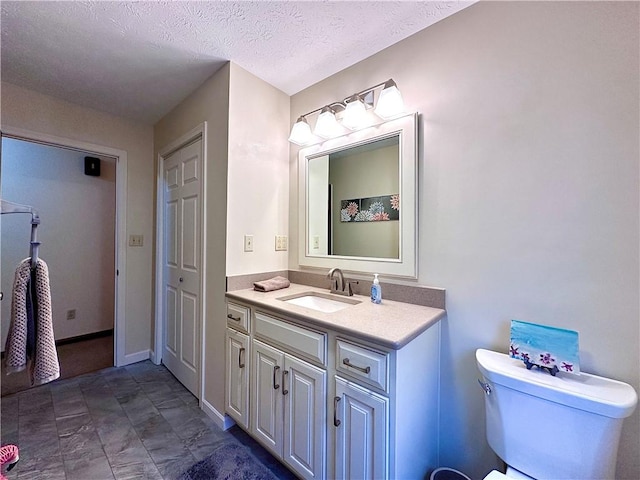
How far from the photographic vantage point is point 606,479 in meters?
0.82

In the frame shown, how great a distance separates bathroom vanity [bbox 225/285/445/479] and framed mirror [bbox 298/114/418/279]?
295mm

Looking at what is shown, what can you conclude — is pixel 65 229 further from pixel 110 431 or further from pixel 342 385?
pixel 342 385

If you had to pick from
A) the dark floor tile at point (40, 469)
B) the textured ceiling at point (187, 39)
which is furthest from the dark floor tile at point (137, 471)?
the textured ceiling at point (187, 39)

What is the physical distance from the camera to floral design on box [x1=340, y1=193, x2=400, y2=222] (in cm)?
148

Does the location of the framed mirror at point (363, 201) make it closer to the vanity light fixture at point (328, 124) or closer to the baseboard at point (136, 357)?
the vanity light fixture at point (328, 124)

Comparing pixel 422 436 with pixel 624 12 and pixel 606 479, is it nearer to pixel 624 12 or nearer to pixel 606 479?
pixel 606 479

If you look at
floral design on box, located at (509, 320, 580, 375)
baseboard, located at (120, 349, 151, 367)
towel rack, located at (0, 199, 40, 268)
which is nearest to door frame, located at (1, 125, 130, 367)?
baseboard, located at (120, 349, 151, 367)

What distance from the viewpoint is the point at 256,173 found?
1812mm

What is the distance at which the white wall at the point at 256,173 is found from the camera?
1687mm

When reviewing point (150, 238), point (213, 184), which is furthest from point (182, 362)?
point (213, 184)

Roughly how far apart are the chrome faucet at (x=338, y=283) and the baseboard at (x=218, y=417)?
3.48ft

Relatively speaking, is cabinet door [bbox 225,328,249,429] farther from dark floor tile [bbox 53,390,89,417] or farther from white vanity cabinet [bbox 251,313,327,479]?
dark floor tile [bbox 53,390,89,417]

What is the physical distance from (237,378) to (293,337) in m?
0.61

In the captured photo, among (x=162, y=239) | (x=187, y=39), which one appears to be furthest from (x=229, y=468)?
(x=187, y=39)
